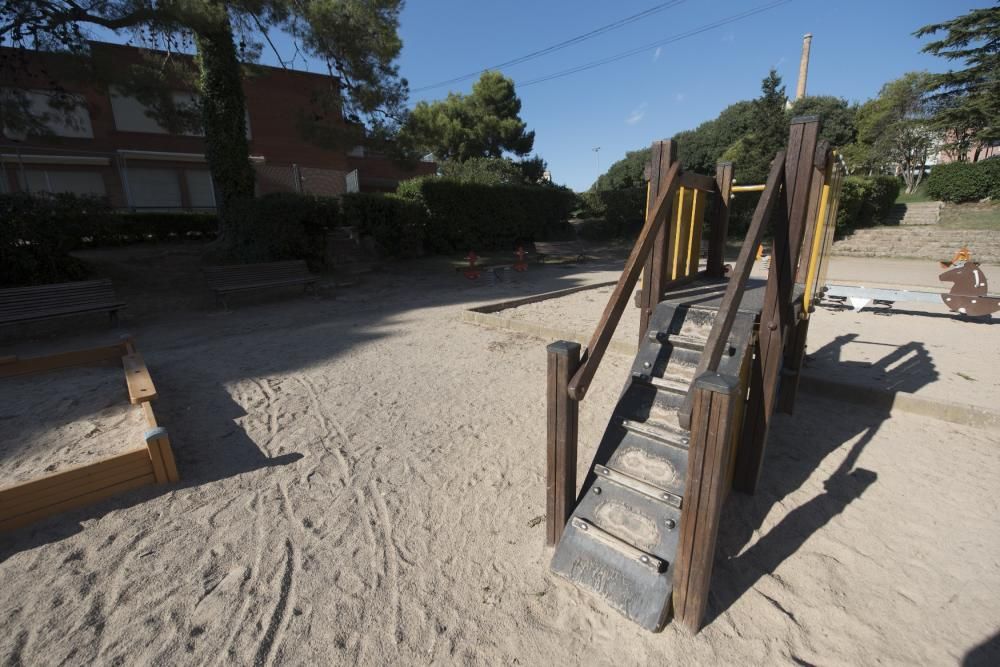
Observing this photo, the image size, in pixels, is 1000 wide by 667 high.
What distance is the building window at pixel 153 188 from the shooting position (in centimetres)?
2059

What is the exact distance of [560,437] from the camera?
2133 mm

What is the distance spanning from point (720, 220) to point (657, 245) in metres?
Result: 1.13

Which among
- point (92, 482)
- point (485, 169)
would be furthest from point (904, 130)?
point (92, 482)

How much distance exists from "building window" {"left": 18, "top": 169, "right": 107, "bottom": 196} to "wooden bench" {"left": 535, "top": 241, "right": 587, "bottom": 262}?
1910 cm

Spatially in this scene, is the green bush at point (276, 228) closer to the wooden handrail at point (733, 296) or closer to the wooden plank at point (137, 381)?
the wooden plank at point (137, 381)

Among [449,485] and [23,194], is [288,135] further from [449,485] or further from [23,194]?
[449,485]

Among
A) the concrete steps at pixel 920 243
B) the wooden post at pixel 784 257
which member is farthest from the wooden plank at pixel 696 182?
the concrete steps at pixel 920 243

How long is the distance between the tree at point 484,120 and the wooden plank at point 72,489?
Answer: 28999 mm

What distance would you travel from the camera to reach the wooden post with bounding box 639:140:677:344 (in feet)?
9.18

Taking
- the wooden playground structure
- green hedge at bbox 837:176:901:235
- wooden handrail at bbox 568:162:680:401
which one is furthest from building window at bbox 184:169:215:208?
green hedge at bbox 837:176:901:235

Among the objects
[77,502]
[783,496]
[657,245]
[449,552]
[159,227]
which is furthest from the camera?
[159,227]

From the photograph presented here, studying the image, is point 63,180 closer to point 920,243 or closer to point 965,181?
point 920,243

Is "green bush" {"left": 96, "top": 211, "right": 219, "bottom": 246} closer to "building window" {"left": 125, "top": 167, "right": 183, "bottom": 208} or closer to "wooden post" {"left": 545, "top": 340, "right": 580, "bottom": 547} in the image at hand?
"building window" {"left": 125, "top": 167, "right": 183, "bottom": 208}

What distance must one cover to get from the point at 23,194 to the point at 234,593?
961cm
